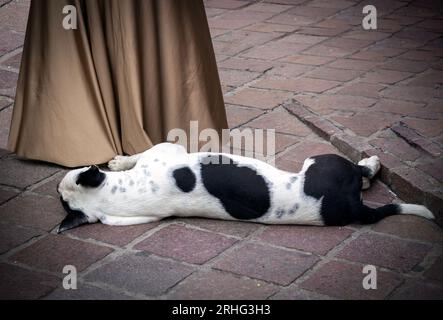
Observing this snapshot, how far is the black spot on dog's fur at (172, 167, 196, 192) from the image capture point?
3701mm

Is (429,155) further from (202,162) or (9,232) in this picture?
(9,232)

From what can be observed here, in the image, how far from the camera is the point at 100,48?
4320mm

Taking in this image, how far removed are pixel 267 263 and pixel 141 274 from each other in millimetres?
565

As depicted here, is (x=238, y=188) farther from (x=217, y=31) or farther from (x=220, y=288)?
(x=217, y=31)

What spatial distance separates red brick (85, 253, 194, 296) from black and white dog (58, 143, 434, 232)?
0.30m

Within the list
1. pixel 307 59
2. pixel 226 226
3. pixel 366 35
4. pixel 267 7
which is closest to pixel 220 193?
pixel 226 226

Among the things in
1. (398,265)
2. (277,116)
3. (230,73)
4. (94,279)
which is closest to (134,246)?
(94,279)

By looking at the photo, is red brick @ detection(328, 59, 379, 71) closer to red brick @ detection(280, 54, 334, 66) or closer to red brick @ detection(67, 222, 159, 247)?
red brick @ detection(280, 54, 334, 66)

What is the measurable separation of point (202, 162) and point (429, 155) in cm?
134

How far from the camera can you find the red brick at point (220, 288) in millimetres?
3299

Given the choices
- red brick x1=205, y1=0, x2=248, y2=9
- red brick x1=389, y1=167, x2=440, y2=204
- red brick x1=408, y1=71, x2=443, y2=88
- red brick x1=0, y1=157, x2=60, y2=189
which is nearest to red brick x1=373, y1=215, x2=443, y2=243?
red brick x1=389, y1=167, x2=440, y2=204

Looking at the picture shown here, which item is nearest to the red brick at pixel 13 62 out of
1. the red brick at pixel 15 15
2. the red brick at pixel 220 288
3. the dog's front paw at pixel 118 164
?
the red brick at pixel 15 15

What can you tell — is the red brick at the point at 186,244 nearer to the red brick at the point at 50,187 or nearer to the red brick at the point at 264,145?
the red brick at the point at 50,187

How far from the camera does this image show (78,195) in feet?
12.5
